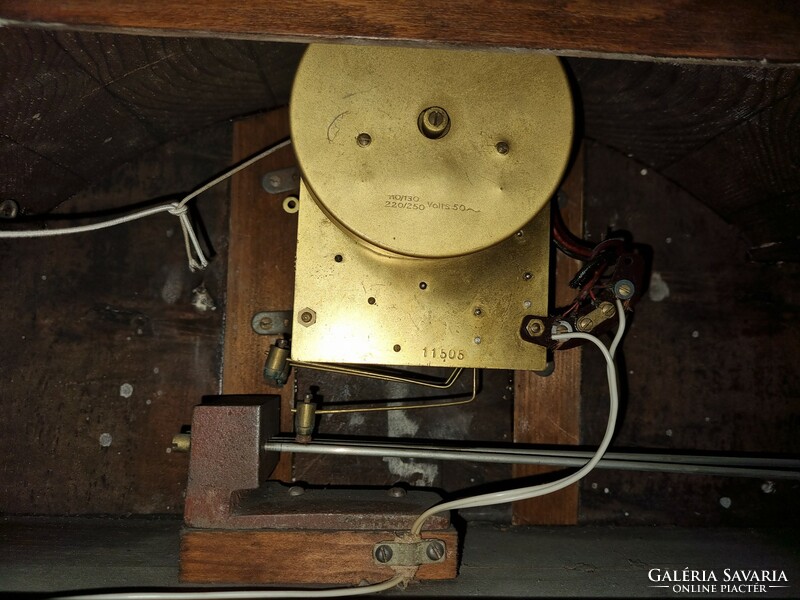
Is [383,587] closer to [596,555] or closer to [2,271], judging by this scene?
[596,555]

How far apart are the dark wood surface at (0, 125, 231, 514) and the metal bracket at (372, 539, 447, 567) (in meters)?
0.44

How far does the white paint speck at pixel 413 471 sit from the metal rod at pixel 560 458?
0.36ft

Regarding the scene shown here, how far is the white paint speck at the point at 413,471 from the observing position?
4.06ft

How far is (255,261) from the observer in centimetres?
125

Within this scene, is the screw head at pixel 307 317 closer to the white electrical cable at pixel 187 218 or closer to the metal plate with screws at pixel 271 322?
the metal plate with screws at pixel 271 322

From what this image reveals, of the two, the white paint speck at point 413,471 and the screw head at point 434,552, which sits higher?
the white paint speck at point 413,471

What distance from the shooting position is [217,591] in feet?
3.09

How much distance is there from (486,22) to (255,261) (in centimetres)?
65

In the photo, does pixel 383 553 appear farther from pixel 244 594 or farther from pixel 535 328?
pixel 535 328

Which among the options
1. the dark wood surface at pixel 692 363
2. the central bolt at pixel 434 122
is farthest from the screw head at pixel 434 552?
the central bolt at pixel 434 122

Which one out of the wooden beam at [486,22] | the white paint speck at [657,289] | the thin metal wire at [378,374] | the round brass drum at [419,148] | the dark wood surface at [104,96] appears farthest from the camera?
the white paint speck at [657,289]

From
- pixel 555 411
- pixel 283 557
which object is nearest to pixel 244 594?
pixel 283 557

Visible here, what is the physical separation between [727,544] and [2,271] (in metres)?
1.41

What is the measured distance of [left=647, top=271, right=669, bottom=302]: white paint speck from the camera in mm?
1302
